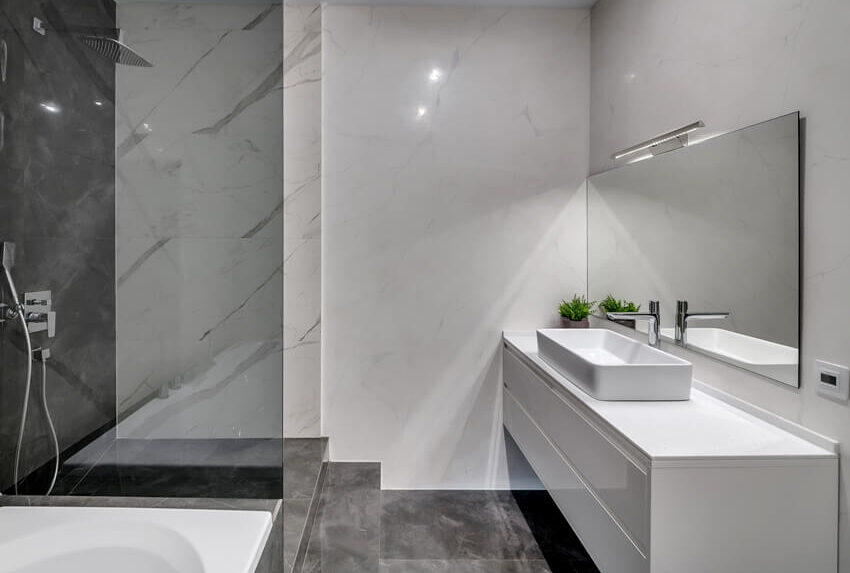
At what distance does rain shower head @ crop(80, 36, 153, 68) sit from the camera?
128cm

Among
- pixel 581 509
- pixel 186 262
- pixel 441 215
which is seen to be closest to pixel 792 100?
pixel 581 509

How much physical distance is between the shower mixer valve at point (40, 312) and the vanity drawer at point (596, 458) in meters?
1.59

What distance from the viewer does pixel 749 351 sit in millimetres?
1631

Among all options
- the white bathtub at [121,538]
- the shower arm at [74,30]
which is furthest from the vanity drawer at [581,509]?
the shower arm at [74,30]

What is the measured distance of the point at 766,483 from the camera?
1.28 metres

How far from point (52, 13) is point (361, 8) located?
70.7 inches

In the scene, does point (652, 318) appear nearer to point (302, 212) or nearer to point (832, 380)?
point (832, 380)

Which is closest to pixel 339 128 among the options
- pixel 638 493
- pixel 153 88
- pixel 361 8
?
pixel 361 8

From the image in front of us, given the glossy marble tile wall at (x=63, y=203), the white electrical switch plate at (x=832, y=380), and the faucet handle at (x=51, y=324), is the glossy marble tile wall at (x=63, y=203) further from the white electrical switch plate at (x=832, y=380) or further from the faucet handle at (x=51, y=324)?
the white electrical switch plate at (x=832, y=380)

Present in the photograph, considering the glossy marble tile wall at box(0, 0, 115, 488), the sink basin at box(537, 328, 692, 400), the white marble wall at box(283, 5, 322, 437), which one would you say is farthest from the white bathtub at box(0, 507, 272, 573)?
the white marble wall at box(283, 5, 322, 437)

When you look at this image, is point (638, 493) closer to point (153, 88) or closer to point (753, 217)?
point (753, 217)

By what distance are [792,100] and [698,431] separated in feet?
3.29

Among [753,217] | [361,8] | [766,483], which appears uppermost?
[361,8]

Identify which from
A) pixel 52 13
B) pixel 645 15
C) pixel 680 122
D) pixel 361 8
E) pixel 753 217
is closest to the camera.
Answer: pixel 52 13
